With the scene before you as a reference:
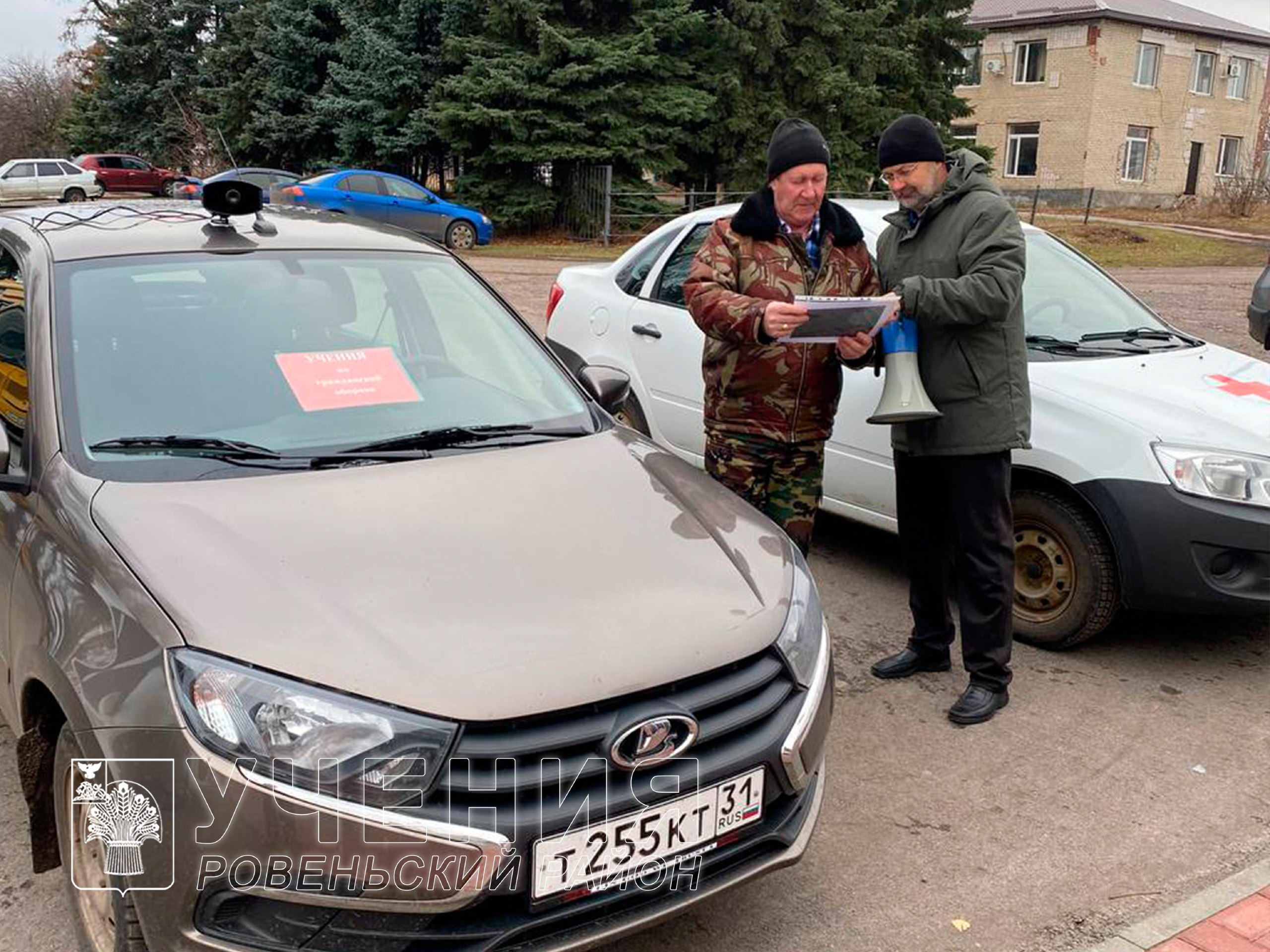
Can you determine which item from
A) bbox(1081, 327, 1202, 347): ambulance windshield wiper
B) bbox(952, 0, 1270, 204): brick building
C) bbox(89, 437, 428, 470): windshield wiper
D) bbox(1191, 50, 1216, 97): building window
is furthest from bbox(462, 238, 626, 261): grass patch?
bbox(1191, 50, 1216, 97): building window

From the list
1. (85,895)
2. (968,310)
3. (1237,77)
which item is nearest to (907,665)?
(968,310)

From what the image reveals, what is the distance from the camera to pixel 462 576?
7.60 ft

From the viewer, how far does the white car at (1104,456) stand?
12.8 ft

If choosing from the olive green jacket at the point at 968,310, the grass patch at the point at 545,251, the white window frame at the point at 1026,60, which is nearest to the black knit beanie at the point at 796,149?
the olive green jacket at the point at 968,310

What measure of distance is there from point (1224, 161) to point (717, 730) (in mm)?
48757

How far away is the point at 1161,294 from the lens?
16.1 meters

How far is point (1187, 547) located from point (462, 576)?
2.80 m

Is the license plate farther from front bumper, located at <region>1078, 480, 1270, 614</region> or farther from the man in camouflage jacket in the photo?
front bumper, located at <region>1078, 480, 1270, 614</region>

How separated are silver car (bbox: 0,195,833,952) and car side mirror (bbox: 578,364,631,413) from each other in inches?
9.8

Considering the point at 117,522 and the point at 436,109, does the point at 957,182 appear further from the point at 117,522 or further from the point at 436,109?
the point at 436,109

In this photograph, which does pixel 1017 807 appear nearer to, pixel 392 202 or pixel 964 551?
pixel 964 551

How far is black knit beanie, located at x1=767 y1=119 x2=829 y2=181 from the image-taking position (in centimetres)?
353

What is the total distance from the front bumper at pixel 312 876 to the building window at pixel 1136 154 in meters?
42.7

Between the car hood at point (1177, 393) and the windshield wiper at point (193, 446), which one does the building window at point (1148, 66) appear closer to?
the car hood at point (1177, 393)
